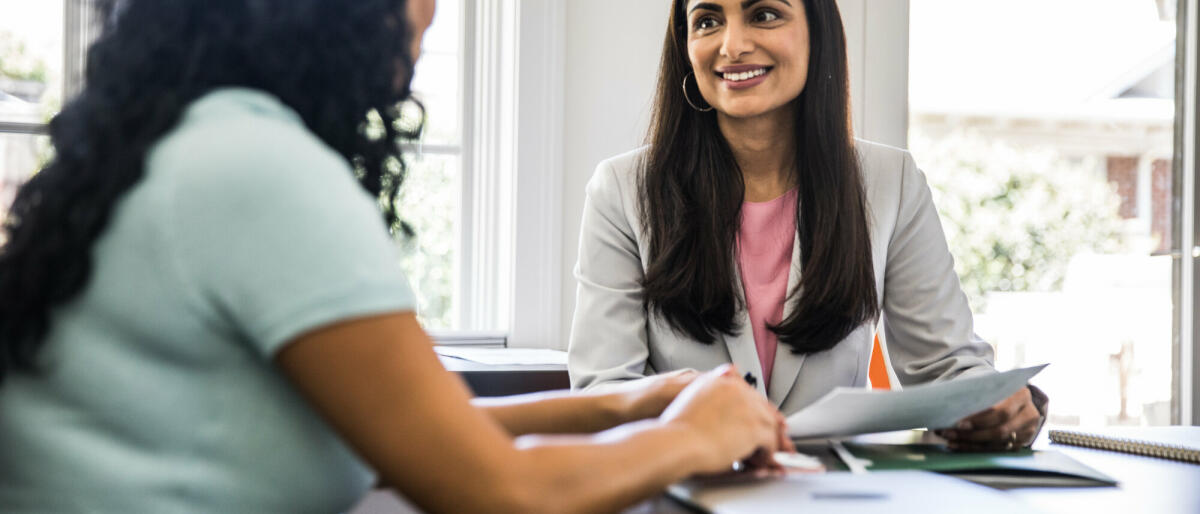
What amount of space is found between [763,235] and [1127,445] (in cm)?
56

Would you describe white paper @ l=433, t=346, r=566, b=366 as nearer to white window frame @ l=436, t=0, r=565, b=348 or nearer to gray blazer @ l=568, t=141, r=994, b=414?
white window frame @ l=436, t=0, r=565, b=348

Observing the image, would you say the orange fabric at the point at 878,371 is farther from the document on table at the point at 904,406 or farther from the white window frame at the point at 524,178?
the document on table at the point at 904,406

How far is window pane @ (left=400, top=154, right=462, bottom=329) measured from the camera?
266cm

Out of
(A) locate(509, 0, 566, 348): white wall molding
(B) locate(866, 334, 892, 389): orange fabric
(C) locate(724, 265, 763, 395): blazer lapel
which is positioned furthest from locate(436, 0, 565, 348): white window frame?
(C) locate(724, 265, 763, 395): blazer lapel

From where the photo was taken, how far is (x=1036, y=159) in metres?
6.95

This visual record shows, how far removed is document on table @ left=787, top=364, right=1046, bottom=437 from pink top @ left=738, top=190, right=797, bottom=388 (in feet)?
1.39

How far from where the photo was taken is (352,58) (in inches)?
27.2

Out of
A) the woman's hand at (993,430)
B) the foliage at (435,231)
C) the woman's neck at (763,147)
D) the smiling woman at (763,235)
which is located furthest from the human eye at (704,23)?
the foliage at (435,231)

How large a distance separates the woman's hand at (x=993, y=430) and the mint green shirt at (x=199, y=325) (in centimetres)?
73

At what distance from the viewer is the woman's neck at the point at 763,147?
1.59m

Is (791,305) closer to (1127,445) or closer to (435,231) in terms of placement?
(1127,445)

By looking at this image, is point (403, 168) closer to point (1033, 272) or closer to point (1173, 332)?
point (1173, 332)

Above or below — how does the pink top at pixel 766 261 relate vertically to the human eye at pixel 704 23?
below

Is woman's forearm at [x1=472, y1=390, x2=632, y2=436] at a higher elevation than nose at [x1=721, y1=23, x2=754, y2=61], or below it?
below
